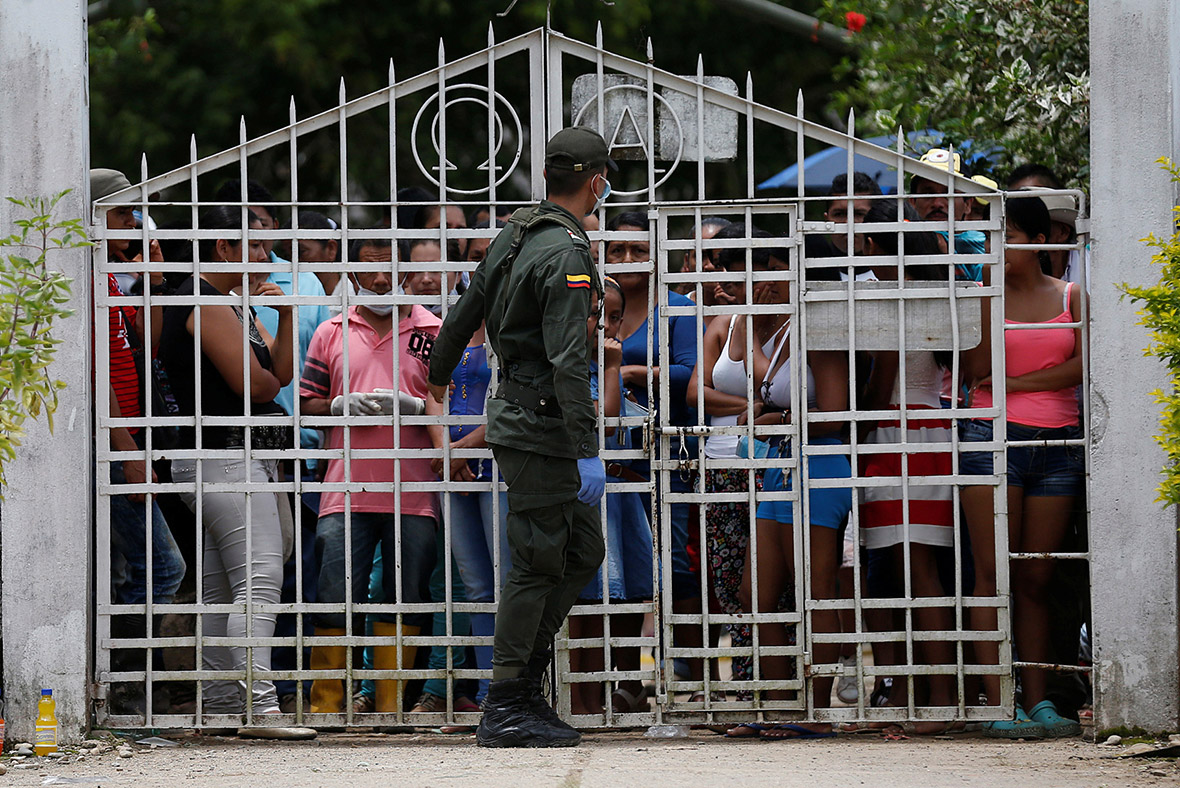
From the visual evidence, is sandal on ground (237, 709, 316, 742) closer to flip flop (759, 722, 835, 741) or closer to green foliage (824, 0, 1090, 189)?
flip flop (759, 722, 835, 741)

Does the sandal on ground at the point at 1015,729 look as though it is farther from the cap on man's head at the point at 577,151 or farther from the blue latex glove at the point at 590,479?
the cap on man's head at the point at 577,151

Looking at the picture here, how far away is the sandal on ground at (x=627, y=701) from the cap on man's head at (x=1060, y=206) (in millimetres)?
2611

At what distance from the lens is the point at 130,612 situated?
553cm

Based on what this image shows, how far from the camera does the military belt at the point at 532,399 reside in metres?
5.19

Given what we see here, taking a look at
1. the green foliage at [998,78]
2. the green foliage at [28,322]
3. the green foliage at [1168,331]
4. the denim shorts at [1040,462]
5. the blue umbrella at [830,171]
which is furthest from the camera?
the blue umbrella at [830,171]

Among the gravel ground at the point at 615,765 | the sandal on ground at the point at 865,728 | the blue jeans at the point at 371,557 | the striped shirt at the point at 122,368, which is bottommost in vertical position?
the sandal on ground at the point at 865,728

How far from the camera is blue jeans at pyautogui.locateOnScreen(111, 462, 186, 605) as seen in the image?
18.7ft

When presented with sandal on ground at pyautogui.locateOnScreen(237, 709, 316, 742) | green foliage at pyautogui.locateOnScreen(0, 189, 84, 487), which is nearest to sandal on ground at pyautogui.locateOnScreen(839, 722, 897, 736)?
sandal on ground at pyautogui.locateOnScreen(237, 709, 316, 742)

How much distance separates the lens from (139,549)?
18.9ft

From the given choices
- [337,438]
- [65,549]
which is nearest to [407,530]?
[337,438]

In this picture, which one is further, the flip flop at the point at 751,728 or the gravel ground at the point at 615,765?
the flip flop at the point at 751,728

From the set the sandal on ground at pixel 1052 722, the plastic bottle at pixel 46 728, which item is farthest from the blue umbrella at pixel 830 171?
the plastic bottle at pixel 46 728

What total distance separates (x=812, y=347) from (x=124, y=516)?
283cm

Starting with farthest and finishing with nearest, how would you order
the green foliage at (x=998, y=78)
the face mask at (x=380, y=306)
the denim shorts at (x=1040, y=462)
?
1. the green foliage at (x=998, y=78)
2. the denim shorts at (x=1040, y=462)
3. the face mask at (x=380, y=306)
